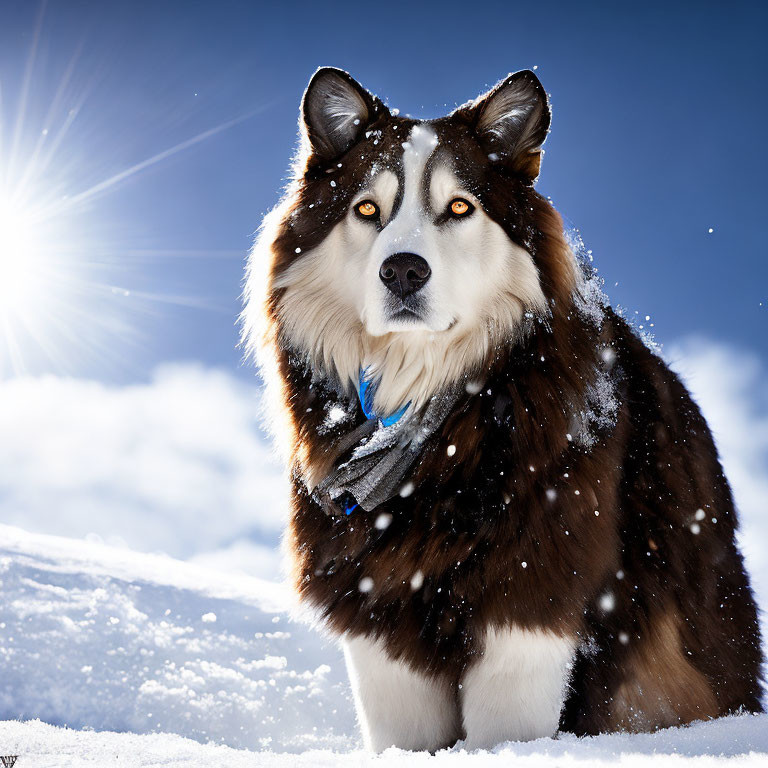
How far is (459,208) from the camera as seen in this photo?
8.27ft

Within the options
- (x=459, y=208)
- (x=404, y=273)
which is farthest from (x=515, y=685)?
(x=459, y=208)

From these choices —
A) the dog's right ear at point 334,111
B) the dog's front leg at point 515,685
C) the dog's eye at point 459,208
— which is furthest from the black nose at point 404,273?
the dog's front leg at point 515,685

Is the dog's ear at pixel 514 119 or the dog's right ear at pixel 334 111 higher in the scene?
the dog's right ear at pixel 334 111

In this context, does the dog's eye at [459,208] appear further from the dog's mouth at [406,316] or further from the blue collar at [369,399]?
the blue collar at [369,399]

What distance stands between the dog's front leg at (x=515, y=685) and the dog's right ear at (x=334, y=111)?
1980 mm

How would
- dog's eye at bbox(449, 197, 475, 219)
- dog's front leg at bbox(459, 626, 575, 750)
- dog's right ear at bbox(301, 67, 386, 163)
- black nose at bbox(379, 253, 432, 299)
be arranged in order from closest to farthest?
dog's front leg at bbox(459, 626, 575, 750), black nose at bbox(379, 253, 432, 299), dog's eye at bbox(449, 197, 475, 219), dog's right ear at bbox(301, 67, 386, 163)

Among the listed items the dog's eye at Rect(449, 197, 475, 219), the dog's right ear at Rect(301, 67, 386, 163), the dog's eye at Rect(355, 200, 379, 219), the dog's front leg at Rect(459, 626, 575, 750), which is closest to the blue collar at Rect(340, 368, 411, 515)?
the dog's eye at Rect(355, 200, 379, 219)

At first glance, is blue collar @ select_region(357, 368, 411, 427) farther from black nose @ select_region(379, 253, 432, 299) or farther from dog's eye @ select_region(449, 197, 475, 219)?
dog's eye @ select_region(449, 197, 475, 219)

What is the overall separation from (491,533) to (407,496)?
34 cm

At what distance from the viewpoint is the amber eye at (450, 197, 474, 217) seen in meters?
2.51

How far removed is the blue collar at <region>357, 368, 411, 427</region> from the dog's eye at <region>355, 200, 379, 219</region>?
0.60m

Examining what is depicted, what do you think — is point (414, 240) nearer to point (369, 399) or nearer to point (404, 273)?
point (404, 273)

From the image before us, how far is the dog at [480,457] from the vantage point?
2.22 metres

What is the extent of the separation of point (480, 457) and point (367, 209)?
1.03 meters
